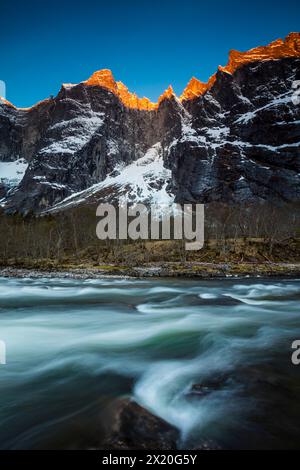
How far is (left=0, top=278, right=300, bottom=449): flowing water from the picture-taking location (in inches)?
242

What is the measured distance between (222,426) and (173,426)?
83 cm

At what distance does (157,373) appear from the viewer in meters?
9.28

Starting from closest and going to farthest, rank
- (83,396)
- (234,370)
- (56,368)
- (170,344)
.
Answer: (83,396)
(234,370)
(56,368)
(170,344)

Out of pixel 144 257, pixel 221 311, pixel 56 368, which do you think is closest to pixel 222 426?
pixel 56 368

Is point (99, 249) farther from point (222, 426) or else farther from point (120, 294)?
point (222, 426)

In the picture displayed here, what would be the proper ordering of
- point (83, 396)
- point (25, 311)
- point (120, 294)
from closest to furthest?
point (83, 396) → point (25, 311) → point (120, 294)

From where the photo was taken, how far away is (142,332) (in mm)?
14656

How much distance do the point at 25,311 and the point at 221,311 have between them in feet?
35.9

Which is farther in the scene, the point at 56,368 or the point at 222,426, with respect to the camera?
the point at 56,368

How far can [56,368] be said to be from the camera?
33.3 feet

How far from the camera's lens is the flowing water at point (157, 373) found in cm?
614
